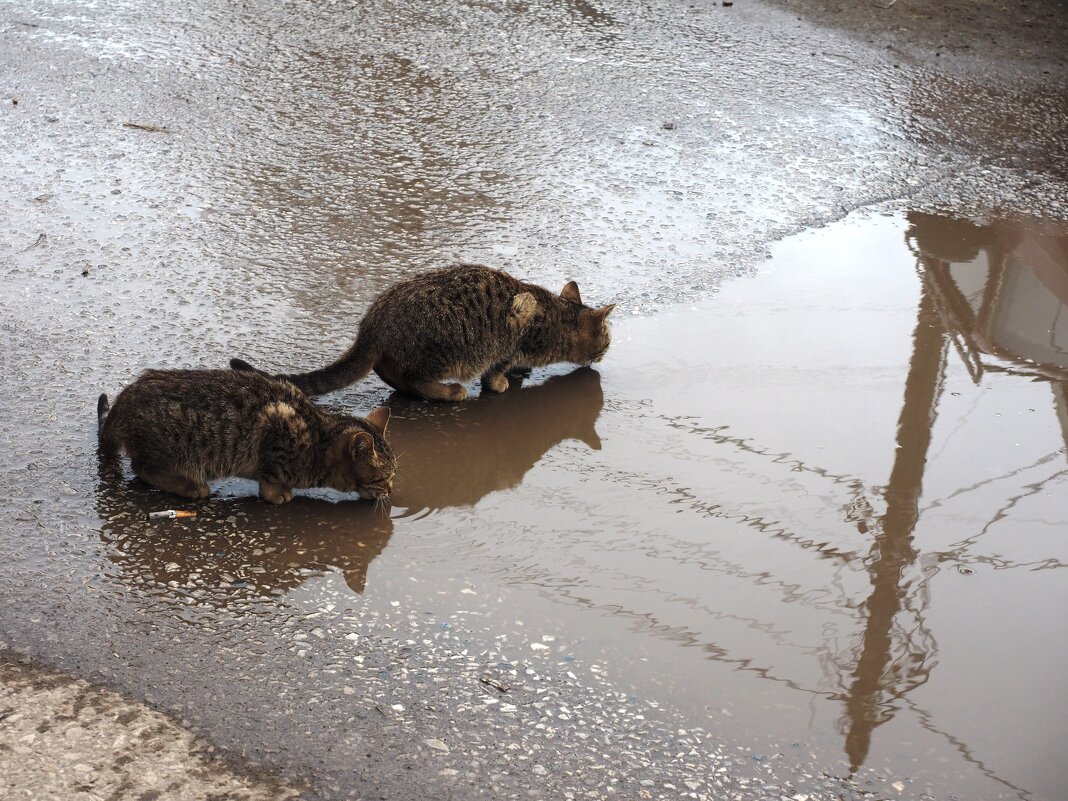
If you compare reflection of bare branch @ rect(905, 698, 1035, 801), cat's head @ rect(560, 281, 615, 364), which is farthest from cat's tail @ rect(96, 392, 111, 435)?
reflection of bare branch @ rect(905, 698, 1035, 801)

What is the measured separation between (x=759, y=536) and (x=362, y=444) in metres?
1.64

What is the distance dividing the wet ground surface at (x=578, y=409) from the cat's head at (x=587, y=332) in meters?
0.15

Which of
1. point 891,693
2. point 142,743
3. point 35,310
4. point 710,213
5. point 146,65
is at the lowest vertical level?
point 142,743

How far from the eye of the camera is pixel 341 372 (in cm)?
507

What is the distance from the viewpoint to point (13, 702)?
342 centimetres

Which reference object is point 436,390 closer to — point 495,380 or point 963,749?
point 495,380

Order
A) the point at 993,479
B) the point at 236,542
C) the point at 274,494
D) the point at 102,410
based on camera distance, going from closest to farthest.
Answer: the point at 236,542
the point at 274,494
the point at 102,410
the point at 993,479

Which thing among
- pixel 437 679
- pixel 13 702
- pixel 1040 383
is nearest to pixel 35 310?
pixel 13 702

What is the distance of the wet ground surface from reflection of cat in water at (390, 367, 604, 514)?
25mm

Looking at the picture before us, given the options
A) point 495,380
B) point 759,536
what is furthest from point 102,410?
point 759,536

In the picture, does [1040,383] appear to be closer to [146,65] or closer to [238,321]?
Answer: [238,321]

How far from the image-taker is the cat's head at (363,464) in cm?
444

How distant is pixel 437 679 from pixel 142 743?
3.02 feet

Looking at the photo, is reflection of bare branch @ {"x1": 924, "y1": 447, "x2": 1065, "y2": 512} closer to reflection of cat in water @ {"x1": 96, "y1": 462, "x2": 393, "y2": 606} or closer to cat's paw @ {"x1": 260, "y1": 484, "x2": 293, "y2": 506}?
reflection of cat in water @ {"x1": 96, "y1": 462, "x2": 393, "y2": 606}
